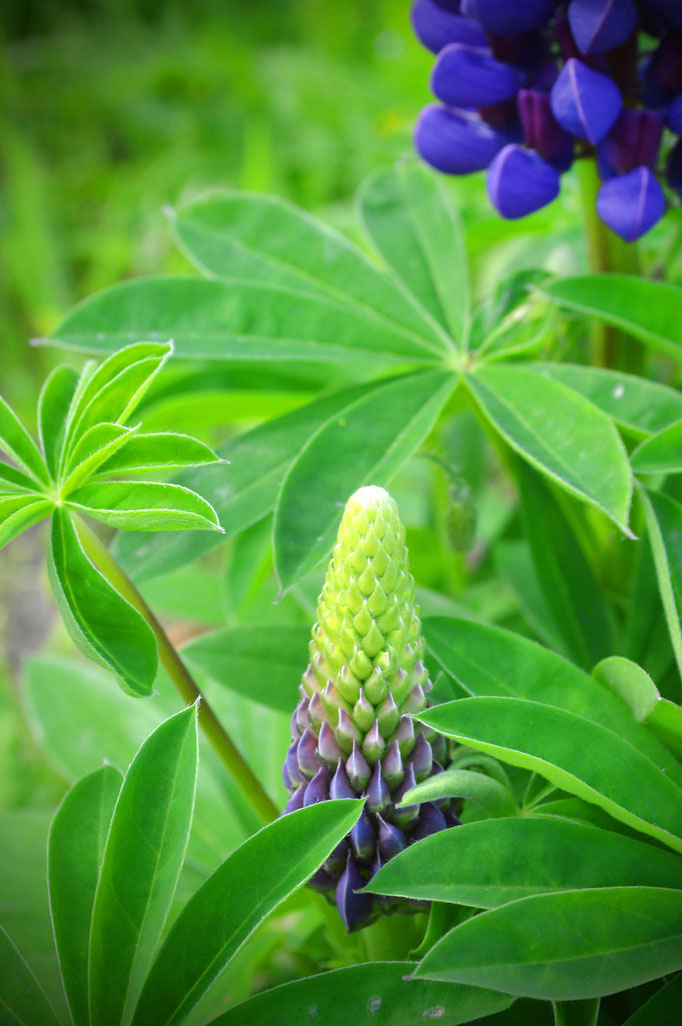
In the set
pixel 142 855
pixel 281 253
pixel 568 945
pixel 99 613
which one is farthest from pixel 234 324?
pixel 568 945

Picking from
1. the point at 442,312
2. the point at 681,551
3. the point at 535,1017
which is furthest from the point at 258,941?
the point at 442,312

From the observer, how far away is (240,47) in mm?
2951

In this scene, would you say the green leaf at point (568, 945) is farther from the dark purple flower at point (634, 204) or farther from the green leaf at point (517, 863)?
the dark purple flower at point (634, 204)

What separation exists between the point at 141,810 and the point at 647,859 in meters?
0.32

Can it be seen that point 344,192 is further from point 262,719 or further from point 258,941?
point 258,941

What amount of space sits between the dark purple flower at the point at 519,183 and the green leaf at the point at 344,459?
16cm

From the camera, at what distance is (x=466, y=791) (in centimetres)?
52

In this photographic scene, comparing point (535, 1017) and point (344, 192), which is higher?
point (344, 192)

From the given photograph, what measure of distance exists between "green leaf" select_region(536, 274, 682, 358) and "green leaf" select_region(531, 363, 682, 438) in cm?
4

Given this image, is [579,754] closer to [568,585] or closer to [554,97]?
[568,585]

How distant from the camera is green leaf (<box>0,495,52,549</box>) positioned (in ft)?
1.83

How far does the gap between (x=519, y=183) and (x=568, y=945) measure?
556mm

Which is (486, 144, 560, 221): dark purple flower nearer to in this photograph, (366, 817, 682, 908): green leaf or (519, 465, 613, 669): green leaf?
(519, 465, 613, 669): green leaf

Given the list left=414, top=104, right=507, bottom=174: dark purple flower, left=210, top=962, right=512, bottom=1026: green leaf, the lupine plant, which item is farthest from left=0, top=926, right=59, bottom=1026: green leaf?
left=414, top=104, right=507, bottom=174: dark purple flower
